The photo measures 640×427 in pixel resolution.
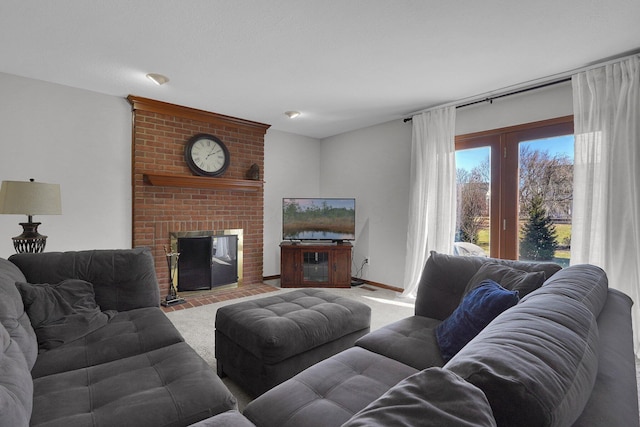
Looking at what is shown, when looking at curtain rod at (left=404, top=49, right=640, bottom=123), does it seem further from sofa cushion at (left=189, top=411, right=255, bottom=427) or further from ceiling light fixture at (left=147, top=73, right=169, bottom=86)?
sofa cushion at (left=189, top=411, right=255, bottom=427)

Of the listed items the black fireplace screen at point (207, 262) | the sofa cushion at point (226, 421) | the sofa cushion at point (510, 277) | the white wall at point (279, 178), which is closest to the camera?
the sofa cushion at point (226, 421)

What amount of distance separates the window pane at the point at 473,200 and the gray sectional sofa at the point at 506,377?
6.87 feet

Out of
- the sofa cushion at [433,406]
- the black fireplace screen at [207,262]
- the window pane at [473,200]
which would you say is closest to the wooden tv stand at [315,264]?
the black fireplace screen at [207,262]

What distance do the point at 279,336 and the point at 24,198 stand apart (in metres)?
2.21

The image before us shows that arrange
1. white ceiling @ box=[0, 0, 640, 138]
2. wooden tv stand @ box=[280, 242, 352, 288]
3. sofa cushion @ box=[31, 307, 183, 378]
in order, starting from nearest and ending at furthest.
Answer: sofa cushion @ box=[31, 307, 183, 378] → white ceiling @ box=[0, 0, 640, 138] → wooden tv stand @ box=[280, 242, 352, 288]

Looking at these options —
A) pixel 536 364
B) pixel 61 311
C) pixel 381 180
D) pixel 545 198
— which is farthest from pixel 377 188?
pixel 536 364

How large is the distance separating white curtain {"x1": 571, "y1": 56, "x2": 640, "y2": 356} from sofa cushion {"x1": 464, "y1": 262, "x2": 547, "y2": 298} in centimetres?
139

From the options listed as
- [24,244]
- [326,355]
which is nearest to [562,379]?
[326,355]

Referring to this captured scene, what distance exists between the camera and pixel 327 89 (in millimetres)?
3297

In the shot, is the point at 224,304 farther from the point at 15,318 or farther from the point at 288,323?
the point at 15,318

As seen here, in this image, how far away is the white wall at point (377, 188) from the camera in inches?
172

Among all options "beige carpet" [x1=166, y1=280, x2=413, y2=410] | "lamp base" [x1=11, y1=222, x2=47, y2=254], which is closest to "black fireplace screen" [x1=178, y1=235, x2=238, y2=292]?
"beige carpet" [x1=166, y1=280, x2=413, y2=410]

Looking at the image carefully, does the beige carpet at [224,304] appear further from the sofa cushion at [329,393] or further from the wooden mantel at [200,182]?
the wooden mantel at [200,182]

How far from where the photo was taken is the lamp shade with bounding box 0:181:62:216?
2.35m
